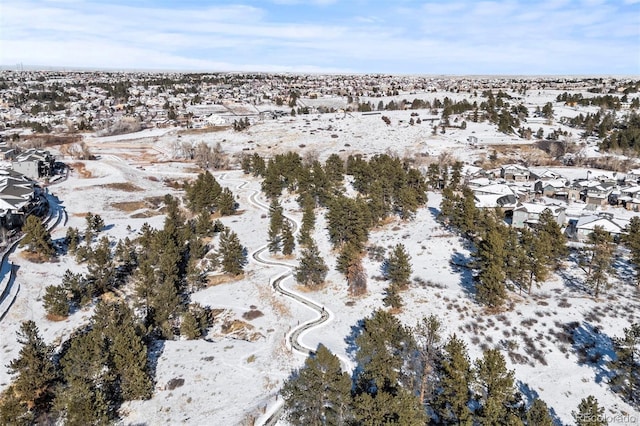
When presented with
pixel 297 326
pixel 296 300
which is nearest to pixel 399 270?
pixel 296 300

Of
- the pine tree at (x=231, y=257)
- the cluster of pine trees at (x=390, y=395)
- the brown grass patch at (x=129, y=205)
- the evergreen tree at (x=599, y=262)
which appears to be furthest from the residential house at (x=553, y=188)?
the brown grass patch at (x=129, y=205)

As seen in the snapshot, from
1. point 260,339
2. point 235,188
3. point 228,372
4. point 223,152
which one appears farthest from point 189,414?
point 223,152

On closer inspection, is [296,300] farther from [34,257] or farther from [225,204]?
[34,257]

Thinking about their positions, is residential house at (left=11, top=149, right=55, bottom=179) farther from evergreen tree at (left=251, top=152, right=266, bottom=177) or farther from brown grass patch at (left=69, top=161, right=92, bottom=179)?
evergreen tree at (left=251, top=152, right=266, bottom=177)

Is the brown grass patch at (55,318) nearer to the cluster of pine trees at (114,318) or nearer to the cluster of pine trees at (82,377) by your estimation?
the cluster of pine trees at (114,318)

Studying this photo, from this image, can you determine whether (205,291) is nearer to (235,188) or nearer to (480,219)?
(480,219)

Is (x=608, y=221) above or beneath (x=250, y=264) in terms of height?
above

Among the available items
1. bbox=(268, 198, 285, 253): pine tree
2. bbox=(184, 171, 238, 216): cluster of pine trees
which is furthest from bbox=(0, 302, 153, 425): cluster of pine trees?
bbox=(184, 171, 238, 216): cluster of pine trees
